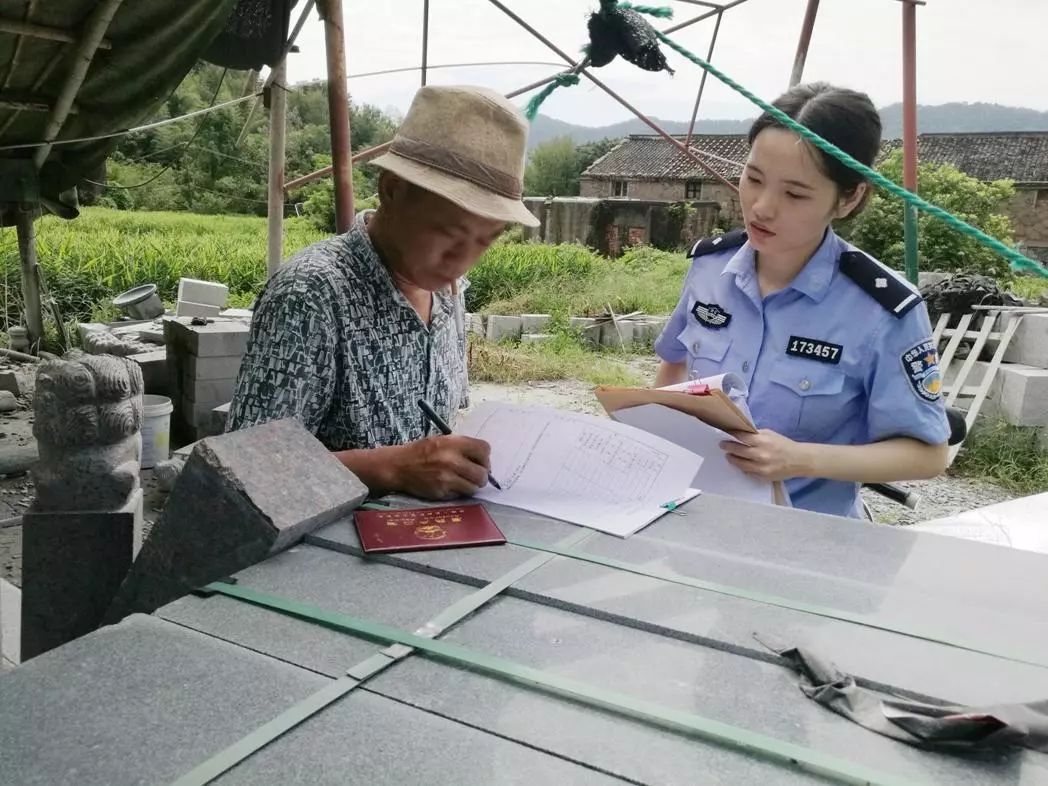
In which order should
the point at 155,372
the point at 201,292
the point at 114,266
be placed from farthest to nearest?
the point at 114,266
the point at 201,292
the point at 155,372

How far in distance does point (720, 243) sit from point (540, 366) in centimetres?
558

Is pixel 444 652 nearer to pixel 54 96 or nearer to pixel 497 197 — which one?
pixel 497 197

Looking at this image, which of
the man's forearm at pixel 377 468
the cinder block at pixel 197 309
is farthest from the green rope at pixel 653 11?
the cinder block at pixel 197 309

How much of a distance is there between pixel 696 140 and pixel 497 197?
2497 centimetres

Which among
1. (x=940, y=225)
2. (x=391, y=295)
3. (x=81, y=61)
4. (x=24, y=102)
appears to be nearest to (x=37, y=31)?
(x=81, y=61)

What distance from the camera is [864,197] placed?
1825 millimetres

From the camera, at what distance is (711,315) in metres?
2.01

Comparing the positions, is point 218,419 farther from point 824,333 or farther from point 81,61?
point 824,333

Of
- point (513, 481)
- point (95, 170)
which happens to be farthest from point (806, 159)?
point (95, 170)

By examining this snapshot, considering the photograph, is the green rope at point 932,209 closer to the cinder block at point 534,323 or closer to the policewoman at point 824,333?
the policewoman at point 824,333

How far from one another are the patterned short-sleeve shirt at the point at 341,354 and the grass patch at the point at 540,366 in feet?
18.9

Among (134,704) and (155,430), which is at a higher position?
(134,704)

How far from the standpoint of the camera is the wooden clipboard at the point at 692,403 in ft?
4.62

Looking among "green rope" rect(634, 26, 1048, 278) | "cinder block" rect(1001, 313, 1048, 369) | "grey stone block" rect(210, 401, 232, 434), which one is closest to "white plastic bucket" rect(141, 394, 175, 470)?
"grey stone block" rect(210, 401, 232, 434)
